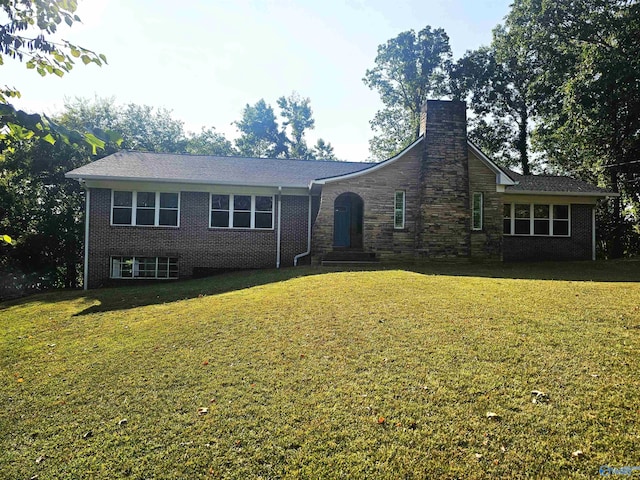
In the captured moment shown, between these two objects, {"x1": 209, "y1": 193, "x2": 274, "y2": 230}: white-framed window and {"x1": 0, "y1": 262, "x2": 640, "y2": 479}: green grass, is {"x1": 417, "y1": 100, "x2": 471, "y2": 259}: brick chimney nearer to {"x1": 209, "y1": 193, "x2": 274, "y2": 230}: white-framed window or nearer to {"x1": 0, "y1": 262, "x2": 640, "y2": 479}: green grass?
{"x1": 209, "y1": 193, "x2": 274, "y2": 230}: white-framed window

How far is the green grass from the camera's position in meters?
3.25

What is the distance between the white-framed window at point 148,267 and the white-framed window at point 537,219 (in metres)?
14.4

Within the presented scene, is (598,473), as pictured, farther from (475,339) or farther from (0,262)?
(0,262)

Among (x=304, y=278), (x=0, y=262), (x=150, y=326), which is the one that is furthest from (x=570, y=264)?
(x=0, y=262)

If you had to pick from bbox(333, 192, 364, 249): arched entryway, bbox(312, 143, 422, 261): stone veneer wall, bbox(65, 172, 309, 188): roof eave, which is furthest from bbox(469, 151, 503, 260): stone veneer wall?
bbox(65, 172, 309, 188): roof eave

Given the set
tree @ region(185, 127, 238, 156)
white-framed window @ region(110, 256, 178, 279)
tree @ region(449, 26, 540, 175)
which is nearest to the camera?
white-framed window @ region(110, 256, 178, 279)

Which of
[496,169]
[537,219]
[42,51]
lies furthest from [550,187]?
[42,51]

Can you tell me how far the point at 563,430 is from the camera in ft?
11.0

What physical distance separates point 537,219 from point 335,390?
55.7 feet

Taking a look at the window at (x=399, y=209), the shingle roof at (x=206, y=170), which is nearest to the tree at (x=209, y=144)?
the shingle roof at (x=206, y=170)

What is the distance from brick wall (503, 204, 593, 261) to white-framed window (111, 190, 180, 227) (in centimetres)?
1423

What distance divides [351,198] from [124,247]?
936cm

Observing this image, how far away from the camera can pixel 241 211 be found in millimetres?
15906

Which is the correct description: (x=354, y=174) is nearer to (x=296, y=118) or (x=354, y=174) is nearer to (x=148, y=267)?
(x=148, y=267)
